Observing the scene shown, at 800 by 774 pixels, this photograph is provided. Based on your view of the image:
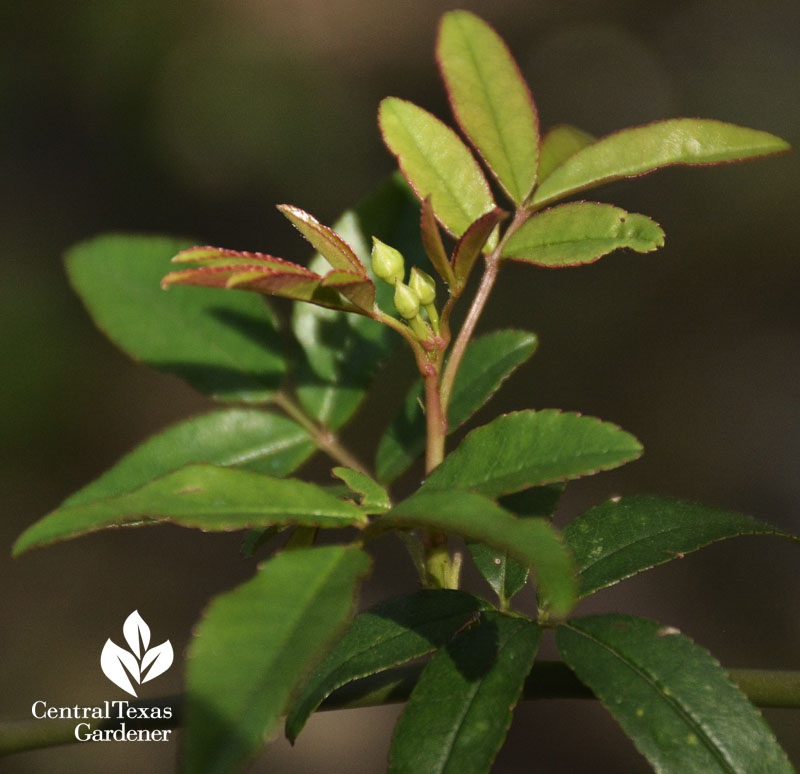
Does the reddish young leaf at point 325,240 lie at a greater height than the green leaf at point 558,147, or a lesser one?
lesser

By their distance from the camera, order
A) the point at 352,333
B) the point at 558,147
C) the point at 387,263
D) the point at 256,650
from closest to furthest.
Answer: the point at 256,650 → the point at 387,263 → the point at 558,147 → the point at 352,333

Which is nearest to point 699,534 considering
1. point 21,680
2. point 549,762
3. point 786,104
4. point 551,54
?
point 549,762

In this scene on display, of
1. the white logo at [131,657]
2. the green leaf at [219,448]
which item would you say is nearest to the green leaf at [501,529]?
the green leaf at [219,448]

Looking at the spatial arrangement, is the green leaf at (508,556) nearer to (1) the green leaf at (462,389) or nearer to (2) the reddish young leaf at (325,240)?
(1) the green leaf at (462,389)

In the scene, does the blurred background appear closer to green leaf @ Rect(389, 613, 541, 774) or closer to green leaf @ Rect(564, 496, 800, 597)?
green leaf @ Rect(564, 496, 800, 597)

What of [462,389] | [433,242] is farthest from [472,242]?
[462,389]

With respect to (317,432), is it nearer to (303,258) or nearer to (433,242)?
(433,242)

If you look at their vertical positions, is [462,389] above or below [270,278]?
below
